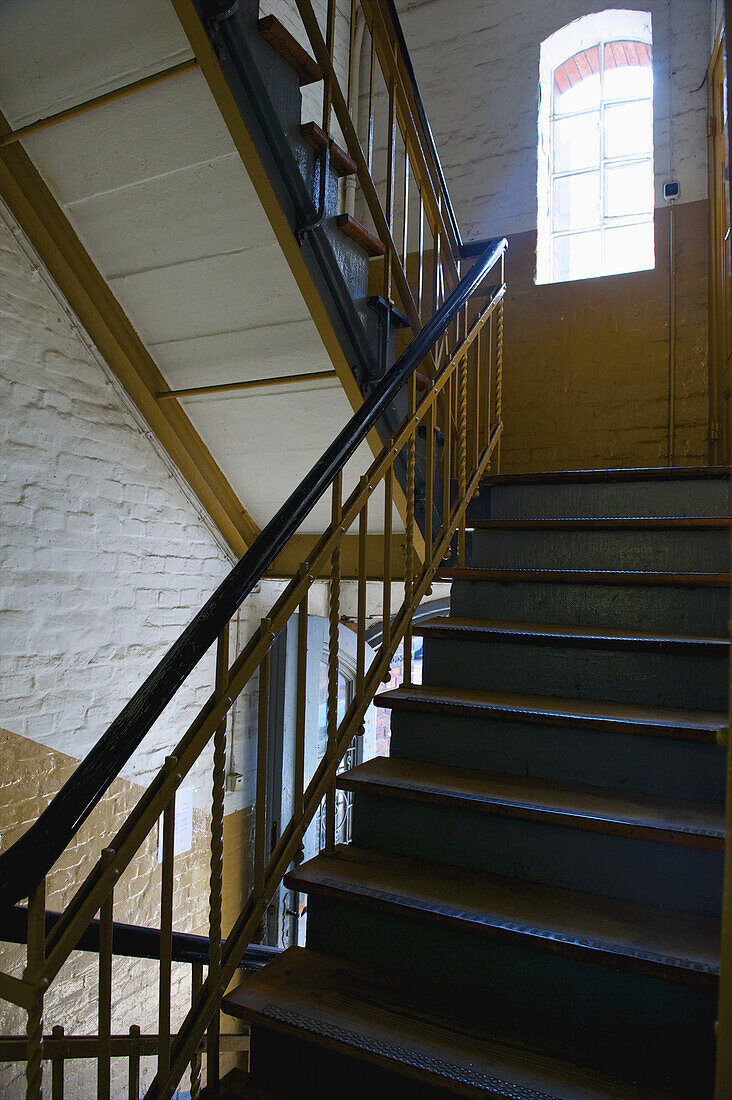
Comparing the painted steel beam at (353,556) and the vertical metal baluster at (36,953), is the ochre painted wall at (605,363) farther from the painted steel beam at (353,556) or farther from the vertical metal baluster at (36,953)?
the vertical metal baluster at (36,953)

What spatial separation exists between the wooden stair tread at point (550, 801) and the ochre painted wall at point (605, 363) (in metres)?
2.60

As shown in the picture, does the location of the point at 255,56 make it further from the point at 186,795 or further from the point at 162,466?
the point at 186,795

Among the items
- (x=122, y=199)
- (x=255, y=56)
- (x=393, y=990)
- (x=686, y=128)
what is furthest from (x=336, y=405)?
(x=686, y=128)

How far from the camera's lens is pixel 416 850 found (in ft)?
5.31

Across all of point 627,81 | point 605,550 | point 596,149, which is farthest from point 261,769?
point 627,81

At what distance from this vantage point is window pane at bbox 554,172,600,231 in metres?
4.18

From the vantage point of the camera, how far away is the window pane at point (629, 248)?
13.0 feet

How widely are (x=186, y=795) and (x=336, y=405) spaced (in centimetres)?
213

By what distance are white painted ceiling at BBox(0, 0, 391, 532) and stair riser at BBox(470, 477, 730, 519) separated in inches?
37.7

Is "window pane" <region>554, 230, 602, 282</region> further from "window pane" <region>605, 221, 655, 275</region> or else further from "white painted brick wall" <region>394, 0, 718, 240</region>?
"white painted brick wall" <region>394, 0, 718, 240</region>

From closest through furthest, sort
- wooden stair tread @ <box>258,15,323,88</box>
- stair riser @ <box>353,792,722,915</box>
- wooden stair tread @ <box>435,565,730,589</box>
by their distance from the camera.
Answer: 1. stair riser @ <box>353,792,722,915</box>
2. wooden stair tread @ <box>435,565,730,589</box>
3. wooden stair tread @ <box>258,15,323,88</box>

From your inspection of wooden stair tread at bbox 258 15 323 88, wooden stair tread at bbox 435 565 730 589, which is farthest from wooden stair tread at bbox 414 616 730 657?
wooden stair tread at bbox 258 15 323 88

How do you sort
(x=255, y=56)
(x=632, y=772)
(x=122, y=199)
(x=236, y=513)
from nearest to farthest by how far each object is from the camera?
(x=632, y=772) < (x=255, y=56) < (x=122, y=199) < (x=236, y=513)

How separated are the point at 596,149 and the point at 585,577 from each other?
3423mm
